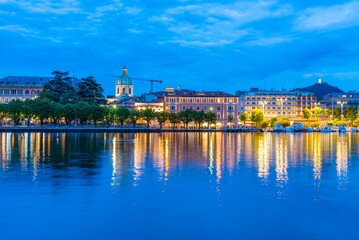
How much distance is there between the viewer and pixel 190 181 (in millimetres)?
24797

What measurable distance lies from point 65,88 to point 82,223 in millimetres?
129398

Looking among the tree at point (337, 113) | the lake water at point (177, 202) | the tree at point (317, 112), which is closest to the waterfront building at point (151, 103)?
the tree at point (317, 112)

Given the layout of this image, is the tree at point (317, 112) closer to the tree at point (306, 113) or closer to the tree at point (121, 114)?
the tree at point (306, 113)

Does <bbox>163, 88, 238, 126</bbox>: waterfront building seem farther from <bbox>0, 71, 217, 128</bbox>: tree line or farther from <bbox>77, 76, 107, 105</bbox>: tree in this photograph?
<bbox>77, 76, 107, 105</bbox>: tree

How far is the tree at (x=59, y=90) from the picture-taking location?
13262 centimetres

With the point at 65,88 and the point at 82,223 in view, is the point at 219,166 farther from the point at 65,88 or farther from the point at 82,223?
the point at 65,88

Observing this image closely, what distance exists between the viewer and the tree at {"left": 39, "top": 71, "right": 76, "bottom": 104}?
133 metres

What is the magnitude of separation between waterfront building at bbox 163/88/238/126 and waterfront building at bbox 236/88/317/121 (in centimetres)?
3374

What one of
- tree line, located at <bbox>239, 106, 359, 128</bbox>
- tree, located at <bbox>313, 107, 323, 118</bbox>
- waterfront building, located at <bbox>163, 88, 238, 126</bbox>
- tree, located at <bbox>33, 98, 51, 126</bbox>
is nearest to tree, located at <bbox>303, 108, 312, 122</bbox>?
tree line, located at <bbox>239, 106, 359, 128</bbox>

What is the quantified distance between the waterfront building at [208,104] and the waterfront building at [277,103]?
111 ft

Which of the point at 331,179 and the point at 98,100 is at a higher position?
the point at 98,100

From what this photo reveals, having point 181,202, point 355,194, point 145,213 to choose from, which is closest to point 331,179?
point 355,194

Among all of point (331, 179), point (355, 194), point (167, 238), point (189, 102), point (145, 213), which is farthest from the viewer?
point (189, 102)

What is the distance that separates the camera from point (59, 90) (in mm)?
137875
